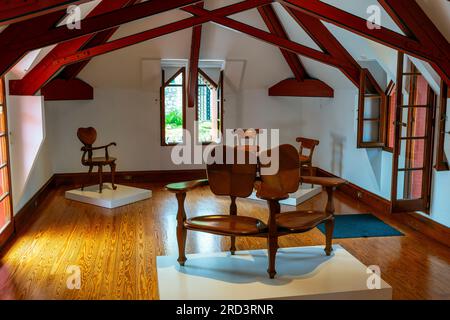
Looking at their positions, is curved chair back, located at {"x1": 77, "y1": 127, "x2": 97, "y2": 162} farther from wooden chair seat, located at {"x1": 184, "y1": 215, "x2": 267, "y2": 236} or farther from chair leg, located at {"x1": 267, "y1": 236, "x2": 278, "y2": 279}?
chair leg, located at {"x1": 267, "y1": 236, "x2": 278, "y2": 279}

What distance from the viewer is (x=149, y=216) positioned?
239 inches

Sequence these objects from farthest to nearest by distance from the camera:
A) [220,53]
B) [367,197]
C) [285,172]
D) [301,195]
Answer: [220,53] → [301,195] → [367,197] → [285,172]

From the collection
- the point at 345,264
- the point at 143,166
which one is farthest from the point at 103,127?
the point at 345,264

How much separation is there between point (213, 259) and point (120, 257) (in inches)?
40.4

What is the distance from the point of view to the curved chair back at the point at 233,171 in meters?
4.13

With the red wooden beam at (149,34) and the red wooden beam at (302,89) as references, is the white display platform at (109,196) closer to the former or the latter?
the red wooden beam at (149,34)

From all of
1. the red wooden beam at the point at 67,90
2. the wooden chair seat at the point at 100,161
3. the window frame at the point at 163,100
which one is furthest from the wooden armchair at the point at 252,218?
the window frame at the point at 163,100

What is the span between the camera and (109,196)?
6664 millimetres

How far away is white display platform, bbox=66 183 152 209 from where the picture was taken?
6516mm

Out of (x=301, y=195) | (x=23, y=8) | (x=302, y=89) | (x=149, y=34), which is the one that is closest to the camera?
(x=23, y=8)

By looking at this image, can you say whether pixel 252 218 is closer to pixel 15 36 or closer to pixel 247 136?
pixel 15 36

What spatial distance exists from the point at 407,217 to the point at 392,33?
236 cm

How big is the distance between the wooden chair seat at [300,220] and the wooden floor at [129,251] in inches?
30.6

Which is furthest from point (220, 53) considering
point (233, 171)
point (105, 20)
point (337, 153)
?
point (233, 171)
